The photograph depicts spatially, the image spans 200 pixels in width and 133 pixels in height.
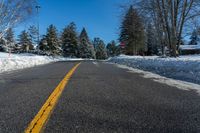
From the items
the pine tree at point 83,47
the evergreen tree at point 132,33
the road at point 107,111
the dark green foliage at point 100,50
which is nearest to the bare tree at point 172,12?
the road at point 107,111

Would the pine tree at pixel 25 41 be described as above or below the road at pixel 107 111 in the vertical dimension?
above

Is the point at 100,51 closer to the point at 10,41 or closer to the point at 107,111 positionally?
the point at 10,41

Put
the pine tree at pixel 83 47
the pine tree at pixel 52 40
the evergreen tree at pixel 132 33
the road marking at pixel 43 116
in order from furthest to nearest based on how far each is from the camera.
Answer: the pine tree at pixel 83 47 < the pine tree at pixel 52 40 < the evergreen tree at pixel 132 33 < the road marking at pixel 43 116

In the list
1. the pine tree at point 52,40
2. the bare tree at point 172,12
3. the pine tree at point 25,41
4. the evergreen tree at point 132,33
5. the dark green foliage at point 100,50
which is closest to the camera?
the bare tree at point 172,12

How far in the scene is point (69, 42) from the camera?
7269 cm

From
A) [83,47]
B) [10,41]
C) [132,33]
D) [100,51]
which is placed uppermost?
[10,41]

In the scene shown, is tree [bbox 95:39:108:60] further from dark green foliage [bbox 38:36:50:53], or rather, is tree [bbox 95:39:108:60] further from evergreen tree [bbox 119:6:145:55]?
evergreen tree [bbox 119:6:145:55]

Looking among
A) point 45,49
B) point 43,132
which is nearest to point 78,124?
point 43,132

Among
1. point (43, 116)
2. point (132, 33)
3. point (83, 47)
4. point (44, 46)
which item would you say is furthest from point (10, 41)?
point (43, 116)

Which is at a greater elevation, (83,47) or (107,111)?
(83,47)

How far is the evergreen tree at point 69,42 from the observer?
238 feet

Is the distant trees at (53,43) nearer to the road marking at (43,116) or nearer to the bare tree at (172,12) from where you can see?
the bare tree at (172,12)

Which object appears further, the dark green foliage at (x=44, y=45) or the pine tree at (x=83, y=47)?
the pine tree at (x=83, y=47)

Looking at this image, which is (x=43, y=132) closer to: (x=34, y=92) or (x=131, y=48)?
(x=34, y=92)
